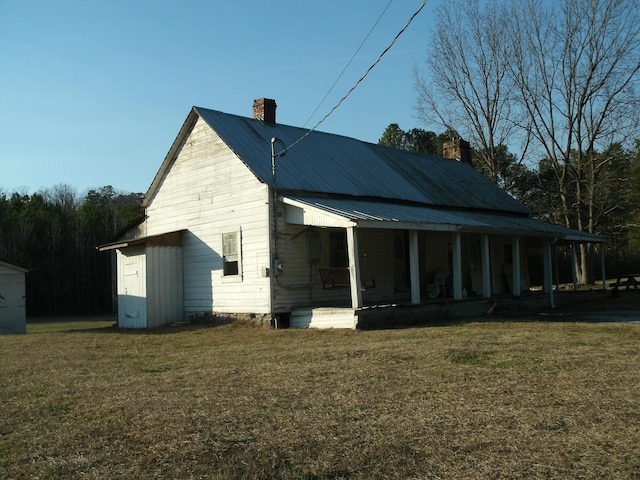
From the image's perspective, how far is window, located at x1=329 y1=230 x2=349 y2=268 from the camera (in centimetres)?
1748

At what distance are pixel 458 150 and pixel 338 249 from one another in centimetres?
1490

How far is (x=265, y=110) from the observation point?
67.2 ft

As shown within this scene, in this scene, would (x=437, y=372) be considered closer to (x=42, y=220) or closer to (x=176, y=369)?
(x=176, y=369)

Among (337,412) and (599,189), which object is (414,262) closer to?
(337,412)

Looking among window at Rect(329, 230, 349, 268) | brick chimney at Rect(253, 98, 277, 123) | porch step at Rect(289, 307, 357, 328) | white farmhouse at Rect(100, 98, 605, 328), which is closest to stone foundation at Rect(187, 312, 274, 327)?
white farmhouse at Rect(100, 98, 605, 328)

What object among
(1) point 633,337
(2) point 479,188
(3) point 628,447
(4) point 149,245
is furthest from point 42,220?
(3) point 628,447

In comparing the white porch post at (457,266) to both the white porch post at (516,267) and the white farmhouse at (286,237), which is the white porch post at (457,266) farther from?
the white porch post at (516,267)

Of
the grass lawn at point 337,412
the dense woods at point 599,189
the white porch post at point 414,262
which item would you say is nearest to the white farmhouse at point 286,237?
the white porch post at point 414,262

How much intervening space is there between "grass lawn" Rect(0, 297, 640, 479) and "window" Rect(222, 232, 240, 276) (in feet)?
19.2

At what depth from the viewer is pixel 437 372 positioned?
8.22m

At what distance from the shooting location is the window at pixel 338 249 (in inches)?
688

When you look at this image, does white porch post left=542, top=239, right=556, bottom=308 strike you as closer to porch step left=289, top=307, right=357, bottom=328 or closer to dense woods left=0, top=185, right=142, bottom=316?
porch step left=289, top=307, right=357, bottom=328

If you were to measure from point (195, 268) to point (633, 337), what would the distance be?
11.7 metres

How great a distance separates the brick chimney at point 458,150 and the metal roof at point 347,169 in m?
3.58
